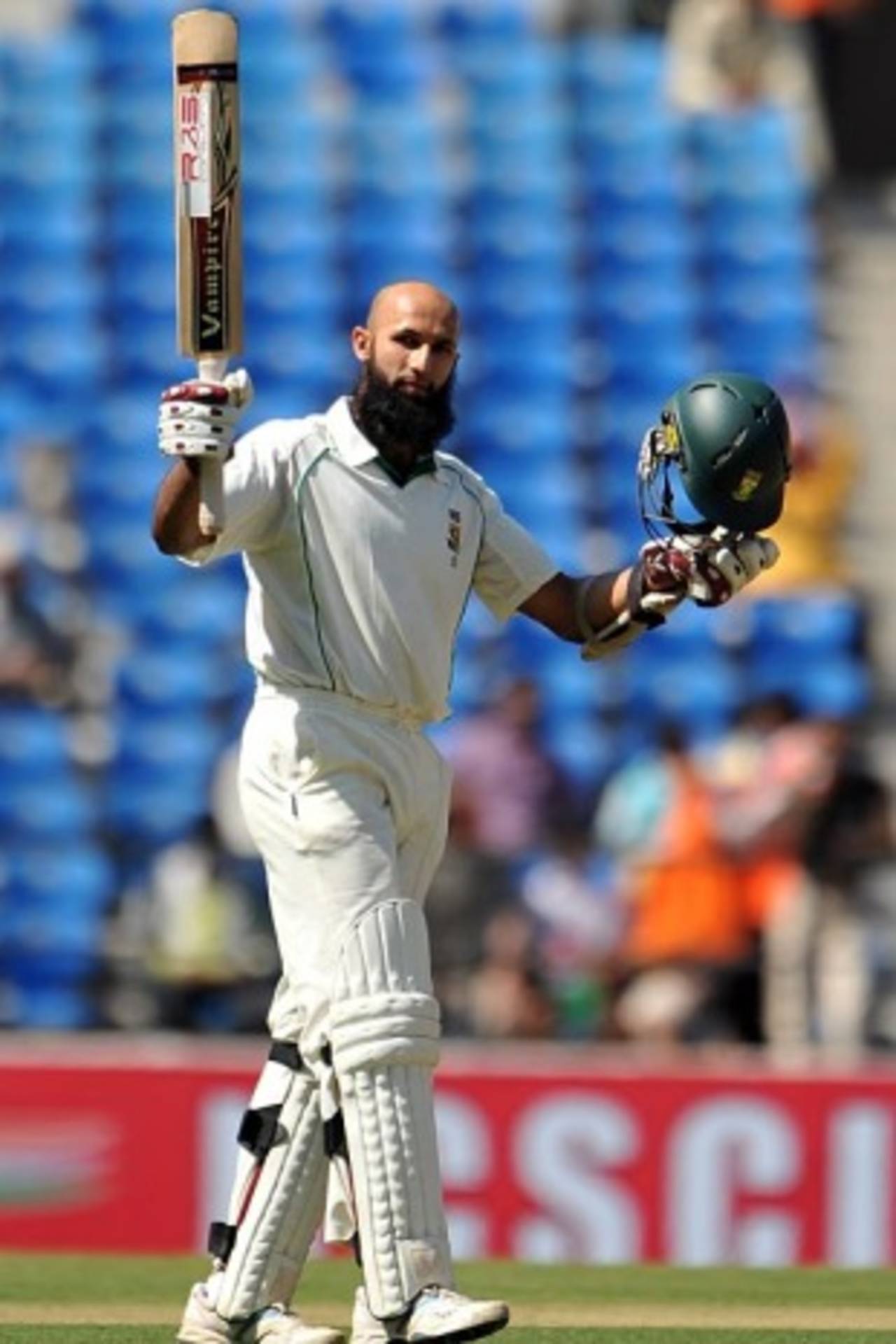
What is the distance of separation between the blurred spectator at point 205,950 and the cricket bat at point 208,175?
A: 506cm

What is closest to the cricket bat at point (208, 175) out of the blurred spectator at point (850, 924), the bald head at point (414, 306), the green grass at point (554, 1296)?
the bald head at point (414, 306)

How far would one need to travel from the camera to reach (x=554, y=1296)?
22.1 ft

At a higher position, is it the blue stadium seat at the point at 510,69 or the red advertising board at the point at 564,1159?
the blue stadium seat at the point at 510,69

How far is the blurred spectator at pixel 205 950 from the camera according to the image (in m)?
10.0

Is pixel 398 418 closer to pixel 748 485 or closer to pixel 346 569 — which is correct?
pixel 346 569

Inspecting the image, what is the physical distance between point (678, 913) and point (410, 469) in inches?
189

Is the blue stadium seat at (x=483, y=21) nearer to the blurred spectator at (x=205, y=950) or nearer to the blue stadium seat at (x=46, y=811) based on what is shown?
the blue stadium seat at (x=46, y=811)

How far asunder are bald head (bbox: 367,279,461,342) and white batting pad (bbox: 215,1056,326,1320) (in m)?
1.10

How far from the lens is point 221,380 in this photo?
4930mm

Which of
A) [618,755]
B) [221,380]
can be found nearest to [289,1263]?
[221,380]

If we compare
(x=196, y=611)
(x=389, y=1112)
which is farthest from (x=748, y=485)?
(x=196, y=611)

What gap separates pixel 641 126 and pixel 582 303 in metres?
0.82

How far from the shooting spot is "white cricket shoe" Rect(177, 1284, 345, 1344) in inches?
205

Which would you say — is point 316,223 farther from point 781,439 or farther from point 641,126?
point 781,439
